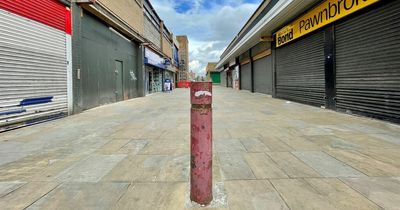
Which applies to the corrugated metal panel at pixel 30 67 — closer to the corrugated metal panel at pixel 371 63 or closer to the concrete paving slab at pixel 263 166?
the concrete paving slab at pixel 263 166

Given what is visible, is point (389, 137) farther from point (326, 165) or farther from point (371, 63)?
point (371, 63)

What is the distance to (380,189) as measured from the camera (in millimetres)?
3053

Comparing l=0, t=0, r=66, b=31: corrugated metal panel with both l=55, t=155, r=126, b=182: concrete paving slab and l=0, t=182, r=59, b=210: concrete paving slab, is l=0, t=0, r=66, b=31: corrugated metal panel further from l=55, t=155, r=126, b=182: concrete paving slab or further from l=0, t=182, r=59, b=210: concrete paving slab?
l=0, t=182, r=59, b=210: concrete paving slab

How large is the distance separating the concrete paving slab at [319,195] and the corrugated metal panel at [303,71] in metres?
8.80

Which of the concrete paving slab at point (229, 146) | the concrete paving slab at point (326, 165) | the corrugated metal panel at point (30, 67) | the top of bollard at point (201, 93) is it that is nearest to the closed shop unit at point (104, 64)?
the corrugated metal panel at point (30, 67)

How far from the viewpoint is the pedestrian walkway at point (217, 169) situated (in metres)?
2.86

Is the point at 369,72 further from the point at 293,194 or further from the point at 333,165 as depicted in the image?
the point at 293,194

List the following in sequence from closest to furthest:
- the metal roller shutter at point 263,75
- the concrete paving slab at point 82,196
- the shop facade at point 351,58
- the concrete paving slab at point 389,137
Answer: the concrete paving slab at point 82,196
the concrete paving slab at point 389,137
the shop facade at point 351,58
the metal roller shutter at point 263,75

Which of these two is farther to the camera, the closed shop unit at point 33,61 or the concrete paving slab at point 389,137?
the closed shop unit at point 33,61

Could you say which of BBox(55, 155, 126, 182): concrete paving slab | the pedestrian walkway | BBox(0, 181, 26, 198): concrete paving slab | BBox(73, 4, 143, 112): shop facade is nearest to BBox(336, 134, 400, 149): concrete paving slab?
the pedestrian walkway

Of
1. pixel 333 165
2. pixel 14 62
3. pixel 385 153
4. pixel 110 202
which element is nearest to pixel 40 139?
pixel 14 62

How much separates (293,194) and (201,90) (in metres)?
1.60

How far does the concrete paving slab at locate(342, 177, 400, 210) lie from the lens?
2721 mm

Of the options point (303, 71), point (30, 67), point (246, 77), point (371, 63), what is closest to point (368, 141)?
point (371, 63)
